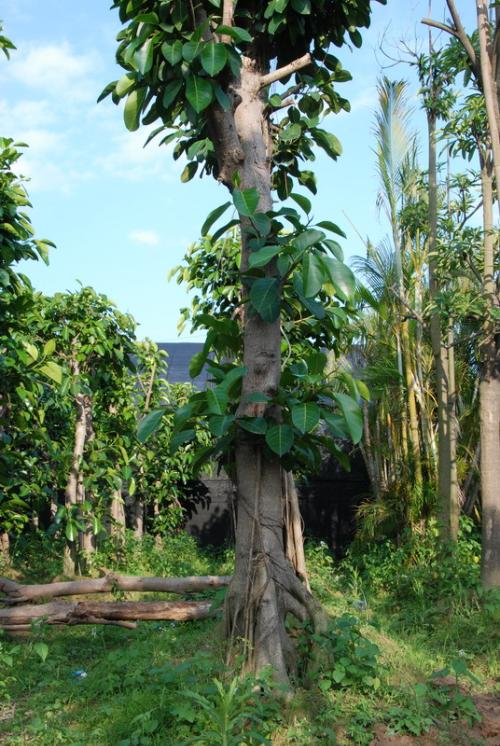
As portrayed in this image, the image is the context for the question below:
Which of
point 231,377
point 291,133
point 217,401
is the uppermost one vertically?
point 291,133

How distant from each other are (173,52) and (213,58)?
19 cm

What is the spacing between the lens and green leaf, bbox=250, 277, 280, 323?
3.52 metres

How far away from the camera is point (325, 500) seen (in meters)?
9.52

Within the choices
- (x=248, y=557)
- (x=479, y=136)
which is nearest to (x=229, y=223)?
(x=248, y=557)

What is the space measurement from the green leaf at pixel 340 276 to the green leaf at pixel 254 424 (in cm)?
67

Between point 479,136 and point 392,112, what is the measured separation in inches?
86.1

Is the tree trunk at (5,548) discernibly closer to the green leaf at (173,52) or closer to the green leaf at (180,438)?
the green leaf at (180,438)

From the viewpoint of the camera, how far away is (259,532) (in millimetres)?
3736

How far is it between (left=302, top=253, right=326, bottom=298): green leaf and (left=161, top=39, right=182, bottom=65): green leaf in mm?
1073

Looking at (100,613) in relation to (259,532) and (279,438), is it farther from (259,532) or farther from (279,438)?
(279,438)

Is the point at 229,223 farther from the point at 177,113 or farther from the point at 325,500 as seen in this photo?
the point at 325,500

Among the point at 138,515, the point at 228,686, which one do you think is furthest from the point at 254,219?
the point at 138,515

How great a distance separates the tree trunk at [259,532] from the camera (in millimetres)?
3662

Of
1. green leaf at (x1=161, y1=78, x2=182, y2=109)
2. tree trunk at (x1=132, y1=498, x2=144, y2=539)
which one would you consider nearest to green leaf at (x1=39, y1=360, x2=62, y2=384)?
green leaf at (x1=161, y1=78, x2=182, y2=109)
